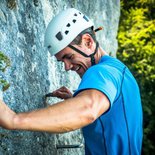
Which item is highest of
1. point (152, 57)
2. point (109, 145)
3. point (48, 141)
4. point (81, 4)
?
point (81, 4)

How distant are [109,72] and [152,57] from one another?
9340mm

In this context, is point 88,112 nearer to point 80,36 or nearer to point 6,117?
point 6,117

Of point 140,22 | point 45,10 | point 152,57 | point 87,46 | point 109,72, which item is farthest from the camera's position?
point 140,22

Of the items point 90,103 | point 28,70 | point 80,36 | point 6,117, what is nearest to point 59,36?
point 80,36

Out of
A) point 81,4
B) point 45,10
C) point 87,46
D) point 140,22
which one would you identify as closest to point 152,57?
point 140,22

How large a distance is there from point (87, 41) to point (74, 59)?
0.61ft

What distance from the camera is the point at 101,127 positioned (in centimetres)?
292

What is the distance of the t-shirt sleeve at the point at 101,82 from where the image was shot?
2406mm

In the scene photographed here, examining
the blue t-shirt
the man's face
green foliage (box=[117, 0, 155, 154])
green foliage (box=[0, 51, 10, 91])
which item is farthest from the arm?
green foliage (box=[117, 0, 155, 154])

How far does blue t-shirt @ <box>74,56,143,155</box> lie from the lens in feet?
8.95

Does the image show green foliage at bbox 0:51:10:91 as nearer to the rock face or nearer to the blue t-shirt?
the rock face

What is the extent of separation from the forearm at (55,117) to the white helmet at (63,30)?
3.14 ft

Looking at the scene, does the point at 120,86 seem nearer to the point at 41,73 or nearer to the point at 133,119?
the point at 133,119

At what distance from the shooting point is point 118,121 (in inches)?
113
